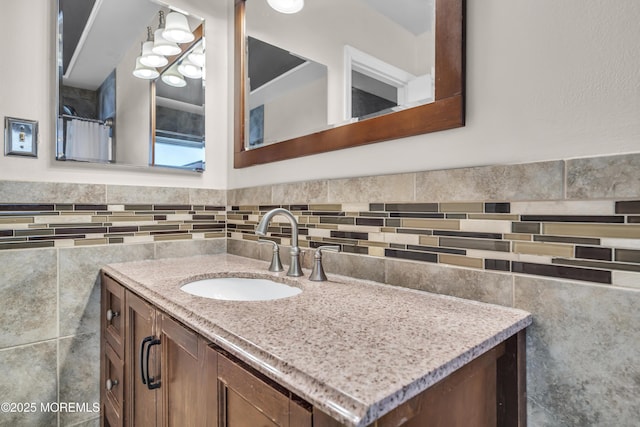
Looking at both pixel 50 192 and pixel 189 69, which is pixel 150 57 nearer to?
pixel 189 69

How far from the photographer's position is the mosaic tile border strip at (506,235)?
1.99 feet

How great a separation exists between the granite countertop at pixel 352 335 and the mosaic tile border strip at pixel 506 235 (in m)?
0.11

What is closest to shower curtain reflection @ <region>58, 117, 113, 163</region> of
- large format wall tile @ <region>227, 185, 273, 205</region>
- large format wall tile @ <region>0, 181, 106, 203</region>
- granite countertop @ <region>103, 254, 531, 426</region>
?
large format wall tile @ <region>0, 181, 106, 203</region>

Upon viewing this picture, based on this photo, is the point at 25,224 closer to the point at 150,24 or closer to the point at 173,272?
the point at 173,272

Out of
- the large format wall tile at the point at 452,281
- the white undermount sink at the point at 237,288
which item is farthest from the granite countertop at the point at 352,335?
the white undermount sink at the point at 237,288

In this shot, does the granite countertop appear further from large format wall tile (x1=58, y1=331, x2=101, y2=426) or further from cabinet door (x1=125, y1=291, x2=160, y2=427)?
large format wall tile (x1=58, y1=331, x2=101, y2=426)

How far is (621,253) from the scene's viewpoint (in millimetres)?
600

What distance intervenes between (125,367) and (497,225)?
1.16 metres

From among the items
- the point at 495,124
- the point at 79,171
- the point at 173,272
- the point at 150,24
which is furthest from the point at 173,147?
the point at 495,124

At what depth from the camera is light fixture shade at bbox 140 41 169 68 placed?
1.44m

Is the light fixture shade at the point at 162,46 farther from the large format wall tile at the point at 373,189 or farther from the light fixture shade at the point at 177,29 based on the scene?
the large format wall tile at the point at 373,189

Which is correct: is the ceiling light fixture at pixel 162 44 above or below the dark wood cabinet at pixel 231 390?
above

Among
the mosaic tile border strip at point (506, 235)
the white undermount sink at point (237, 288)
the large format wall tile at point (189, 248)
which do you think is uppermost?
the mosaic tile border strip at point (506, 235)

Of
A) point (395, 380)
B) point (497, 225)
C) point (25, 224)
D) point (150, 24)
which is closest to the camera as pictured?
point (395, 380)
